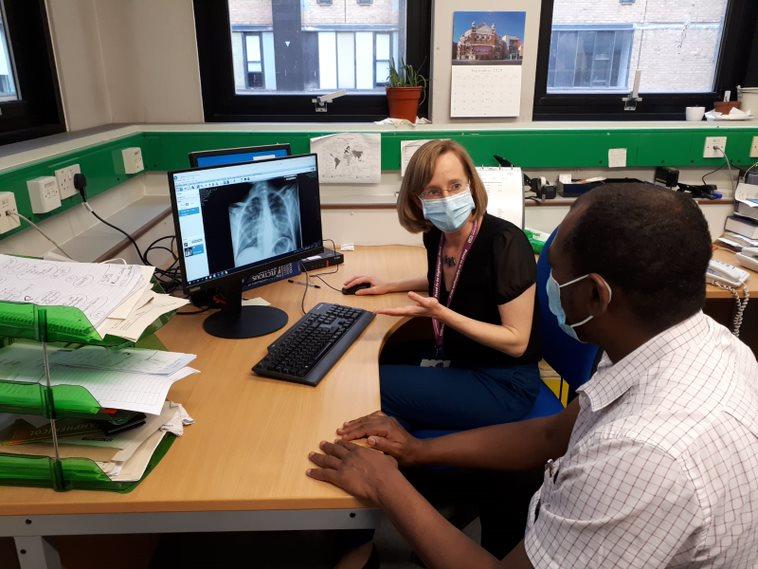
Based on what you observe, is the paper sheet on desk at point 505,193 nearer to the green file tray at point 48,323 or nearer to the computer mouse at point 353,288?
the computer mouse at point 353,288

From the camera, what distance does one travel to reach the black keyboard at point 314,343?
1.33 metres

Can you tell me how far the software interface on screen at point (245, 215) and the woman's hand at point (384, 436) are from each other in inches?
23.0

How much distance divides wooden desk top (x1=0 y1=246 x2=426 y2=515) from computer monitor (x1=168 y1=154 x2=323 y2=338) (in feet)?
0.38

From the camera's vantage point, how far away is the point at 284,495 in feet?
3.16

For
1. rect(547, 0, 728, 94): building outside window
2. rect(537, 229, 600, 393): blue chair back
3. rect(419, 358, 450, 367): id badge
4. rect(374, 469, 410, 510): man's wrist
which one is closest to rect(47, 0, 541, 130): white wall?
rect(547, 0, 728, 94): building outside window

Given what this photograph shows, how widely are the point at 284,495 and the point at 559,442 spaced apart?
595 millimetres

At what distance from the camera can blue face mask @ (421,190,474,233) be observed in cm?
163

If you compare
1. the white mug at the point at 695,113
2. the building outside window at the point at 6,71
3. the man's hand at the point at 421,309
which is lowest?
the man's hand at the point at 421,309

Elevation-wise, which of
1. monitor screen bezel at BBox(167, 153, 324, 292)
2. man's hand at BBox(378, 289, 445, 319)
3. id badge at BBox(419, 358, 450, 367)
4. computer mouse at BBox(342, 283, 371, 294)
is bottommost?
id badge at BBox(419, 358, 450, 367)

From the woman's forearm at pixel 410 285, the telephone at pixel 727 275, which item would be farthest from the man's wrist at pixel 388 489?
the telephone at pixel 727 275

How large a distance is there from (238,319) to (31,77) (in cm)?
119

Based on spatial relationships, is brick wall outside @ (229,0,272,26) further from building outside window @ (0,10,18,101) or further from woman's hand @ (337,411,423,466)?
woman's hand @ (337,411,423,466)

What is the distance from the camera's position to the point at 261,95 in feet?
8.78

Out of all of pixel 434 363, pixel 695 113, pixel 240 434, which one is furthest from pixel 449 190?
pixel 695 113
